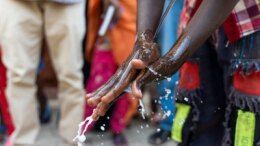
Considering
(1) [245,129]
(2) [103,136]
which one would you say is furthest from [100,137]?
(1) [245,129]

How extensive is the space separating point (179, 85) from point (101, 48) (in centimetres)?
165

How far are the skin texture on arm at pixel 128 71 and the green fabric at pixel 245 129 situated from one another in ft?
1.30

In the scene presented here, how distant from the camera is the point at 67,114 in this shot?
11.5ft

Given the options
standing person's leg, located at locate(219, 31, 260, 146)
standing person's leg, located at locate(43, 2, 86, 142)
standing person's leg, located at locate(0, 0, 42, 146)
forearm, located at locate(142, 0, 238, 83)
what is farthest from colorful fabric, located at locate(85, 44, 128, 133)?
forearm, located at locate(142, 0, 238, 83)

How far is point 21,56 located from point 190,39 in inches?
80.1

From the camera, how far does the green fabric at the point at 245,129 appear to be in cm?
168

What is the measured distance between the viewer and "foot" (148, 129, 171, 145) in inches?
139

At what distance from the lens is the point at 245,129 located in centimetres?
170

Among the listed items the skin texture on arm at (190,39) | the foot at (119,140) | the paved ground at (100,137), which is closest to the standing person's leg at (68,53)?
the paved ground at (100,137)

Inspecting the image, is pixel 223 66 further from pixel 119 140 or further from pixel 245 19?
pixel 119 140

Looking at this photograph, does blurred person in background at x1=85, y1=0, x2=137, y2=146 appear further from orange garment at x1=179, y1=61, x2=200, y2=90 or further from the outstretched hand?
the outstretched hand

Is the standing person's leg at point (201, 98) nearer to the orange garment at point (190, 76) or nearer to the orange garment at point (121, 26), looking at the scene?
the orange garment at point (190, 76)

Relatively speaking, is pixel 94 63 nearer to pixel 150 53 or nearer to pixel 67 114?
pixel 67 114

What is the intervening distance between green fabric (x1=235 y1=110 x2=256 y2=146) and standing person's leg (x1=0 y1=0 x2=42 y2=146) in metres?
1.90
